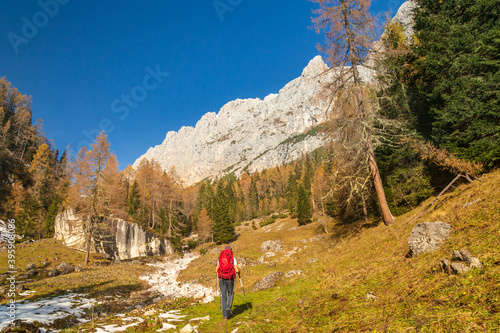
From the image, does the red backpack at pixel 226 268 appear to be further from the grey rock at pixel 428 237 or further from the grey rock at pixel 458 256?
the grey rock at pixel 458 256

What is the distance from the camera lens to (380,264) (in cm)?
665

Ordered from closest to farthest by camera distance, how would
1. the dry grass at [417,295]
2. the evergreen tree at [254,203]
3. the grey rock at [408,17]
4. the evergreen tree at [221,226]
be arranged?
the dry grass at [417,295] → the grey rock at [408,17] → the evergreen tree at [221,226] → the evergreen tree at [254,203]

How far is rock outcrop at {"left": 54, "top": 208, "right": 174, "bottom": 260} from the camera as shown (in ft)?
105

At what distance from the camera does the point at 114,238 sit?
33125 millimetres

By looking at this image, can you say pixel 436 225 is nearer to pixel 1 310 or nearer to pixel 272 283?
pixel 272 283

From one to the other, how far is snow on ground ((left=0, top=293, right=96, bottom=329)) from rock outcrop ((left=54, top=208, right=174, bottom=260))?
20.9 meters

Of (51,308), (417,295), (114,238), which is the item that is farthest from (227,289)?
(114,238)

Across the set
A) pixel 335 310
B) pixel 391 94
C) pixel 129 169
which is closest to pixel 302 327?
pixel 335 310

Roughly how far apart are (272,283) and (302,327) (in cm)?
857

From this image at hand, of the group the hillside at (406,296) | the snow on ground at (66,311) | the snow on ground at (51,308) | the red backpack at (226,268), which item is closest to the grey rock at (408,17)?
the hillside at (406,296)

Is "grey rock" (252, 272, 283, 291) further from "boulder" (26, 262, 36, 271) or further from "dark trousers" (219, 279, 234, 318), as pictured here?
"boulder" (26, 262, 36, 271)

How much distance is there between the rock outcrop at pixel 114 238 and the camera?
105 ft

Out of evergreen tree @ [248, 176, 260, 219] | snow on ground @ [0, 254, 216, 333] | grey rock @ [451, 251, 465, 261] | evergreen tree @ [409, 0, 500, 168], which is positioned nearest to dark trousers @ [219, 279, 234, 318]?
snow on ground @ [0, 254, 216, 333]

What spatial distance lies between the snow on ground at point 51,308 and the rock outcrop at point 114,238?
68.6 ft
